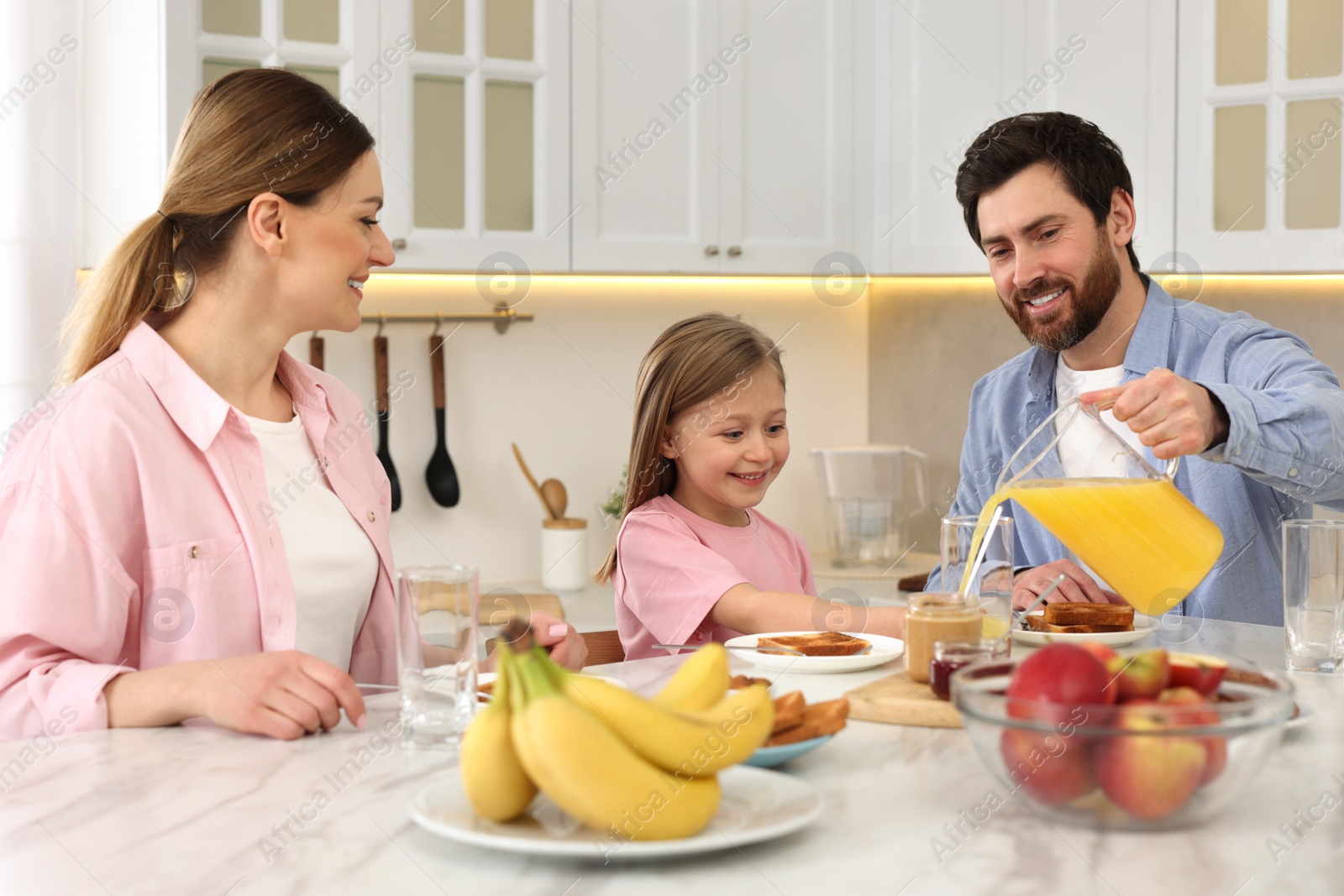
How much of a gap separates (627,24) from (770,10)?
1.32 ft

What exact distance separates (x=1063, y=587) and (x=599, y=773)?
38.1 inches

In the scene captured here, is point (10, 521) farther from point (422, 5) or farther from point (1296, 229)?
point (1296, 229)

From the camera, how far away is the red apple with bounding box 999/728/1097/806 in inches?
28.5

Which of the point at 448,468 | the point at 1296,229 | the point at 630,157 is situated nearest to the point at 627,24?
the point at 630,157

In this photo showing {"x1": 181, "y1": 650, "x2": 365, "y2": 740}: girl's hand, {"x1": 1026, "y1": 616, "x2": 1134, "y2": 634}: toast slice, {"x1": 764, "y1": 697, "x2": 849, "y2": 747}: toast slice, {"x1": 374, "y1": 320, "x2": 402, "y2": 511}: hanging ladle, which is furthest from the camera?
{"x1": 374, "y1": 320, "x2": 402, "y2": 511}: hanging ladle

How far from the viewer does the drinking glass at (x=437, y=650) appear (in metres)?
0.99

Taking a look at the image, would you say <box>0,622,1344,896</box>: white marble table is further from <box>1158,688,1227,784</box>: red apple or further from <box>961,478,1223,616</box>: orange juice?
<box>961,478,1223,616</box>: orange juice

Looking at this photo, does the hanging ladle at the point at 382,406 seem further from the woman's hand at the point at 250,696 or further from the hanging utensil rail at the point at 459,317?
the woman's hand at the point at 250,696

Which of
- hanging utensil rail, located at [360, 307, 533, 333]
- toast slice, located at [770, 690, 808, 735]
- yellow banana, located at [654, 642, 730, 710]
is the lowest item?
toast slice, located at [770, 690, 808, 735]

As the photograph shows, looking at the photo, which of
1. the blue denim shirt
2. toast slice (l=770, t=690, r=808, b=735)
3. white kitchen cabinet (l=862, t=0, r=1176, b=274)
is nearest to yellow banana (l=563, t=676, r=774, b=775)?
toast slice (l=770, t=690, r=808, b=735)

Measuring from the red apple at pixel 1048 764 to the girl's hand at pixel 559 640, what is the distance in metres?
0.63

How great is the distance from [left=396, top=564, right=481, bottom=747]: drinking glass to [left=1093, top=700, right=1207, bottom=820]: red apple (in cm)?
49

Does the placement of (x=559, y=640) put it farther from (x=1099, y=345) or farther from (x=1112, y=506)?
(x=1099, y=345)

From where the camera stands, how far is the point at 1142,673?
0.76m
